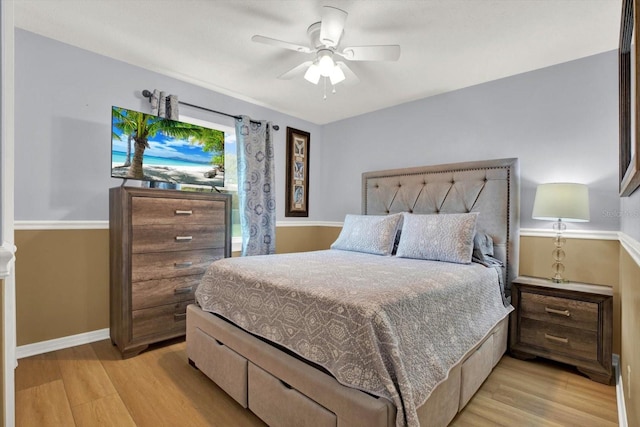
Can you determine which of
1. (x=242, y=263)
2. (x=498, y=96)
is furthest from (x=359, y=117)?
(x=242, y=263)

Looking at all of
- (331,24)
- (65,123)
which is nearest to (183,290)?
(65,123)

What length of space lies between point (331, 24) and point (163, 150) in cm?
178

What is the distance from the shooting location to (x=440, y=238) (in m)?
2.49

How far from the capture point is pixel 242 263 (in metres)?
2.12

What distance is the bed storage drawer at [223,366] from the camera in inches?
67.1

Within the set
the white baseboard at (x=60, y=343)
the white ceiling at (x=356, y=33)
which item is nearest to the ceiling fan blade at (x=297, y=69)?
the white ceiling at (x=356, y=33)

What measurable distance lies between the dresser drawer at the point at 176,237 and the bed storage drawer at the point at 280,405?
139cm

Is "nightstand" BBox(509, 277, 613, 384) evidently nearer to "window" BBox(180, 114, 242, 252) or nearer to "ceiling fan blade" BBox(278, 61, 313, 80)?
"ceiling fan blade" BBox(278, 61, 313, 80)

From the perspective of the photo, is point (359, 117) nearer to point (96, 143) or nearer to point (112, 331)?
point (96, 143)

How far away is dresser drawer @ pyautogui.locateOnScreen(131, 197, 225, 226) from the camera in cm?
240

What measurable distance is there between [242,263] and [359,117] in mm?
2778

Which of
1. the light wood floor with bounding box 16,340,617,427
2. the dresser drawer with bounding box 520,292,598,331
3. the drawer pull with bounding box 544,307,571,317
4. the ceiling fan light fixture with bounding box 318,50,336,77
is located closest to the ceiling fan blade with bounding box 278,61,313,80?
the ceiling fan light fixture with bounding box 318,50,336,77

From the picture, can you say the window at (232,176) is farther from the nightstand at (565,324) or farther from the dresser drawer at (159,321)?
the nightstand at (565,324)

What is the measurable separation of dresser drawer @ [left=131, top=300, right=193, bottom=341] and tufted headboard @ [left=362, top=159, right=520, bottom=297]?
7.54 feet
